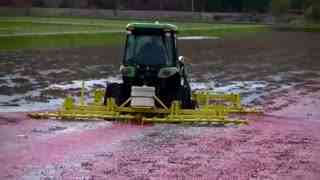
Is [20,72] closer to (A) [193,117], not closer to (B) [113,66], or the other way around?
(B) [113,66]

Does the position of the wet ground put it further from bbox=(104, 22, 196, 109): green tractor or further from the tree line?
the tree line

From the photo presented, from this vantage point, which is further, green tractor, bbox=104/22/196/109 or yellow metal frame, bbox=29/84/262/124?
green tractor, bbox=104/22/196/109

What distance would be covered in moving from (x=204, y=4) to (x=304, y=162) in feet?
406

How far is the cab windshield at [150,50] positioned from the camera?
18.9m

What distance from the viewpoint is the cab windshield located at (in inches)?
742

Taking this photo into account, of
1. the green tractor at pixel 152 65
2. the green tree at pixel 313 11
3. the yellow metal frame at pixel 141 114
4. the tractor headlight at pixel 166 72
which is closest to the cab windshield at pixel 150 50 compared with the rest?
the green tractor at pixel 152 65

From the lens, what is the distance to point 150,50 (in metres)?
18.9

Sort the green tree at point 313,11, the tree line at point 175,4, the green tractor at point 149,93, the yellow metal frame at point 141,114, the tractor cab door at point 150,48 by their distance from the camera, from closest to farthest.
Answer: the yellow metal frame at point 141,114 < the green tractor at point 149,93 < the tractor cab door at point 150,48 < the green tree at point 313,11 < the tree line at point 175,4

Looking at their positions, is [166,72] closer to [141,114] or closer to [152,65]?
[152,65]

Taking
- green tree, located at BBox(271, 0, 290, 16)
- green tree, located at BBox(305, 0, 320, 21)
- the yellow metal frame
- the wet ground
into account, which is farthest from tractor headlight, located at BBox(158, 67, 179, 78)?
green tree, located at BBox(271, 0, 290, 16)

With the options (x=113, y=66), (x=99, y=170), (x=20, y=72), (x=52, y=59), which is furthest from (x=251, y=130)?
(x=52, y=59)

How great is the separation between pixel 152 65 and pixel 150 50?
0.39 meters

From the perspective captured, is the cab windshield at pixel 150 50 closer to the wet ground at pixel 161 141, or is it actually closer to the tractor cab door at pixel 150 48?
the tractor cab door at pixel 150 48

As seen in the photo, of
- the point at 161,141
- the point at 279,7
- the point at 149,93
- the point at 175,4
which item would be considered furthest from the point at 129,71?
the point at 175,4
